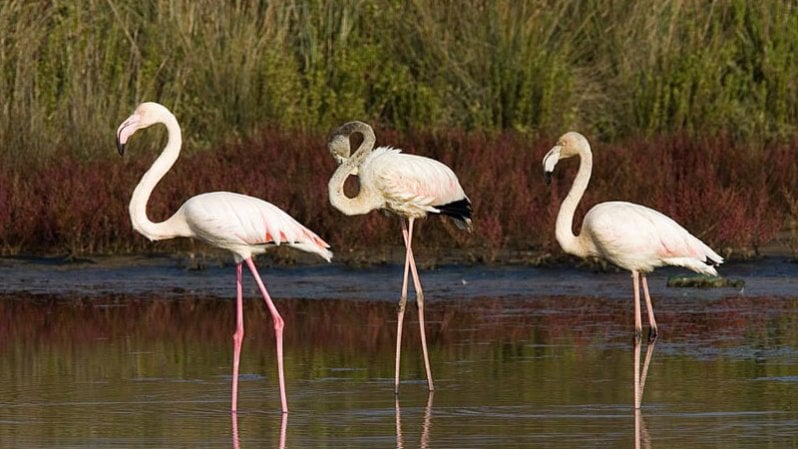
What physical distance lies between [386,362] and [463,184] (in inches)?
174

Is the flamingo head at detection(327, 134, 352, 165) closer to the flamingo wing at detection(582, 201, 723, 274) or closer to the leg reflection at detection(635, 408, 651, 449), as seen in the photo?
the flamingo wing at detection(582, 201, 723, 274)

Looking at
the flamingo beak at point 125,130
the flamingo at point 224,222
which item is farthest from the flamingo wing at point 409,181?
the flamingo beak at point 125,130

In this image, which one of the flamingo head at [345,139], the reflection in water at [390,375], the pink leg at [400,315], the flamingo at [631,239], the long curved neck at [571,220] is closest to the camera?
the reflection in water at [390,375]

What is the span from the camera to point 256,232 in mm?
7941

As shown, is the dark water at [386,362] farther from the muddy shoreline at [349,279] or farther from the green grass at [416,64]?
the green grass at [416,64]

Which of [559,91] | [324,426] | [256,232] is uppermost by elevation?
[559,91]

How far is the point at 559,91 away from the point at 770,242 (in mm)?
3301

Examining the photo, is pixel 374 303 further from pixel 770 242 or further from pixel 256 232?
pixel 770 242

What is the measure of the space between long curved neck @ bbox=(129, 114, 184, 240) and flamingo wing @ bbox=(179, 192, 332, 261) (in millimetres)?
136

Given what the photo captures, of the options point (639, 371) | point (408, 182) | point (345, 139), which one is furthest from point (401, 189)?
point (639, 371)

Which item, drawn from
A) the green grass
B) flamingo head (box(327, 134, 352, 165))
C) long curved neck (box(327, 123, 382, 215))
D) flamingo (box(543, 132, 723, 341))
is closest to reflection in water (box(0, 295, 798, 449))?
flamingo (box(543, 132, 723, 341))

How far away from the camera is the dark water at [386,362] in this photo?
21.6 ft

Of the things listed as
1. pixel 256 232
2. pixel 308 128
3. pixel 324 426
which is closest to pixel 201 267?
pixel 308 128

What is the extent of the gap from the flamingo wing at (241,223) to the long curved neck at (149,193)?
5.4 inches
